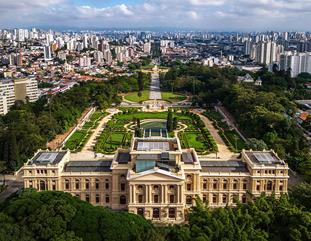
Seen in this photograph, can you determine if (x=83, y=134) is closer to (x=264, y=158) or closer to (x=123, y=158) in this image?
(x=123, y=158)

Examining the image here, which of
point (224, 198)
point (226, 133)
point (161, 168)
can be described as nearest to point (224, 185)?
point (224, 198)

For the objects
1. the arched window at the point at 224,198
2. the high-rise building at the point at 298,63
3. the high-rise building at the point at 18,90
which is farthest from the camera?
the high-rise building at the point at 298,63

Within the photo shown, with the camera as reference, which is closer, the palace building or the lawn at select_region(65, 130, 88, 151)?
the palace building

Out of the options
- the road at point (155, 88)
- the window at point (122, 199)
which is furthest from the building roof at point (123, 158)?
the road at point (155, 88)

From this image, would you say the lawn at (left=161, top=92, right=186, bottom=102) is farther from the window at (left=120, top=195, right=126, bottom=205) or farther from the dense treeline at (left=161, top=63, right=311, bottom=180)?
the window at (left=120, top=195, right=126, bottom=205)

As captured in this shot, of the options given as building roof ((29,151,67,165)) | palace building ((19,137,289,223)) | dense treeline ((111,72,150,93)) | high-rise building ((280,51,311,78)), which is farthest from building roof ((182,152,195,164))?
high-rise building ((280,51,311,78))

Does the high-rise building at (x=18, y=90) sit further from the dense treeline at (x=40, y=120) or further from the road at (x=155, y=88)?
the road at (x=155, y=88)

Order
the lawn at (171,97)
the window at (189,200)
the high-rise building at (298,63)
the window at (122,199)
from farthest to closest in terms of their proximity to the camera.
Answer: the high-rise building at (298,63), the lawn at (171,97), the window at (122,199), the window at (189,200)

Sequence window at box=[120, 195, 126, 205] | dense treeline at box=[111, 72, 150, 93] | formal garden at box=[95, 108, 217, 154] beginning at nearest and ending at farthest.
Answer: window at box=[120, 195, 126, 205] → formal garden at box=[95, 108, 217, 154] → dense treeline at box=[111, 72, 150, 93]
